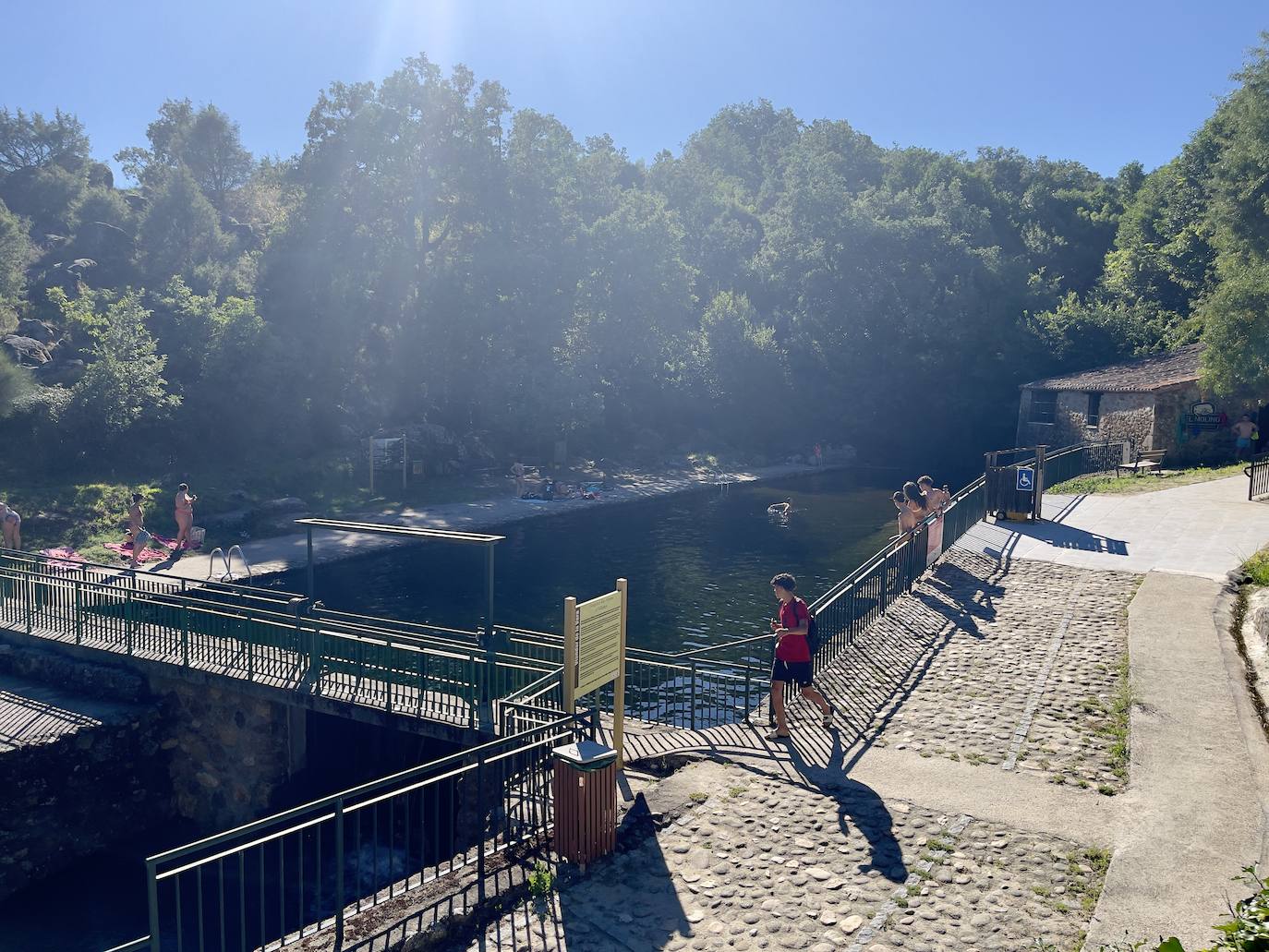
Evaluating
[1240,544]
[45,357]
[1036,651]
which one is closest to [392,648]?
[1036,651]

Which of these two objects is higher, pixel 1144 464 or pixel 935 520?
pixel 1144 464

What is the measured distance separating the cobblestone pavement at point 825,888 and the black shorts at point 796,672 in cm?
207

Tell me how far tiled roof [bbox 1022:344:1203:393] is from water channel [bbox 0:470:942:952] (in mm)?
11156

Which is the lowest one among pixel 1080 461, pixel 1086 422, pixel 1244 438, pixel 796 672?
pixel 796 672

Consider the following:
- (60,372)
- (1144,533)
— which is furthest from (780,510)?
(60,372)

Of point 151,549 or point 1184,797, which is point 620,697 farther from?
point 151,549

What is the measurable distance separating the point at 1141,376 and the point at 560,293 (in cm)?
2899

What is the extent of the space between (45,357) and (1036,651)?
41978mm

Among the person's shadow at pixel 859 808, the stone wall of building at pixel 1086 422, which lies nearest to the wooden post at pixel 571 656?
the person's shadow at pixel 859 808

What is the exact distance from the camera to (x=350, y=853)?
539 inches

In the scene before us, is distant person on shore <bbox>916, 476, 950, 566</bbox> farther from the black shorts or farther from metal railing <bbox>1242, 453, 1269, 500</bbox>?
metal railing <bbox>1242, 453, 1269, 500</bbox>

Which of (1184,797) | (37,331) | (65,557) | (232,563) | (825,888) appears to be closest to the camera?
(825,888)

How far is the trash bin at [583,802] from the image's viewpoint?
27.9ft

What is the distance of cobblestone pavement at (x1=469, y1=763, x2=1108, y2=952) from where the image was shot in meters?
7.30
